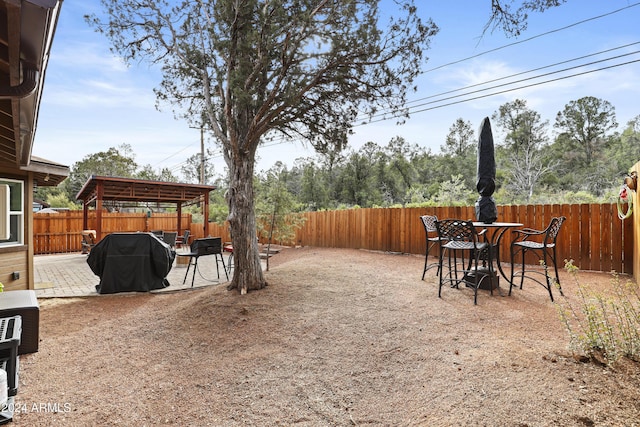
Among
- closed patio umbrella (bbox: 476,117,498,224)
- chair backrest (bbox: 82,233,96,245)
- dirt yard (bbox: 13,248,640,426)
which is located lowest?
dirt yard (bbox: 13,248,640,426)

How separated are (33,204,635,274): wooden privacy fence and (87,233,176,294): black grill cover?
5624mm

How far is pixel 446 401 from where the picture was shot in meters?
1.99

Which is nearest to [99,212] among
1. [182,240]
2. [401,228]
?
[182,240]

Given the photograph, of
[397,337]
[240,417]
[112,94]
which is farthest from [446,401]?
[112,94]

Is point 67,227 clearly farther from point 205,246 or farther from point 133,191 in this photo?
point 205,246

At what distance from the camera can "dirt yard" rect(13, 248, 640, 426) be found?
6.40 ft

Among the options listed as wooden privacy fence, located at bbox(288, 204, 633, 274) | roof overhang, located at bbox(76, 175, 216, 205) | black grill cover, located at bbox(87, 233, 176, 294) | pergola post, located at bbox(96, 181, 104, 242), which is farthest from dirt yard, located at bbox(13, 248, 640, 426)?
roof overhang, located at bbox(76, 175, 216, 205)

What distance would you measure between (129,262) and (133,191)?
6.43m

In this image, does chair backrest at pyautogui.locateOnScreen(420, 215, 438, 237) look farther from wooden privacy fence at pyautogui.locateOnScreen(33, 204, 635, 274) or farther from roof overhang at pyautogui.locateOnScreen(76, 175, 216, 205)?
roof overhang at pyautogui.locateOnScreen(76, 175, 216, 205)

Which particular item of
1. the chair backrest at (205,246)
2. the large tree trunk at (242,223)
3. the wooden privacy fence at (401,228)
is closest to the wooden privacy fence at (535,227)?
the wooden privacy fence at (401,228)

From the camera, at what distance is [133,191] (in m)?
11.3

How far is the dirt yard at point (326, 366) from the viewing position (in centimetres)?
195

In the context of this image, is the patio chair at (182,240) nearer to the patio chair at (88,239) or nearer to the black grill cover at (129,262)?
the patio chair at (88,239)

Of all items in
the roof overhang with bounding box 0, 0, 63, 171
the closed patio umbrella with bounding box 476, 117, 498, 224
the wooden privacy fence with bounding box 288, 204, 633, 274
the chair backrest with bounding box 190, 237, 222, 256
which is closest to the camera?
the roof overhang with bounding box 0, 0, 63, 171
